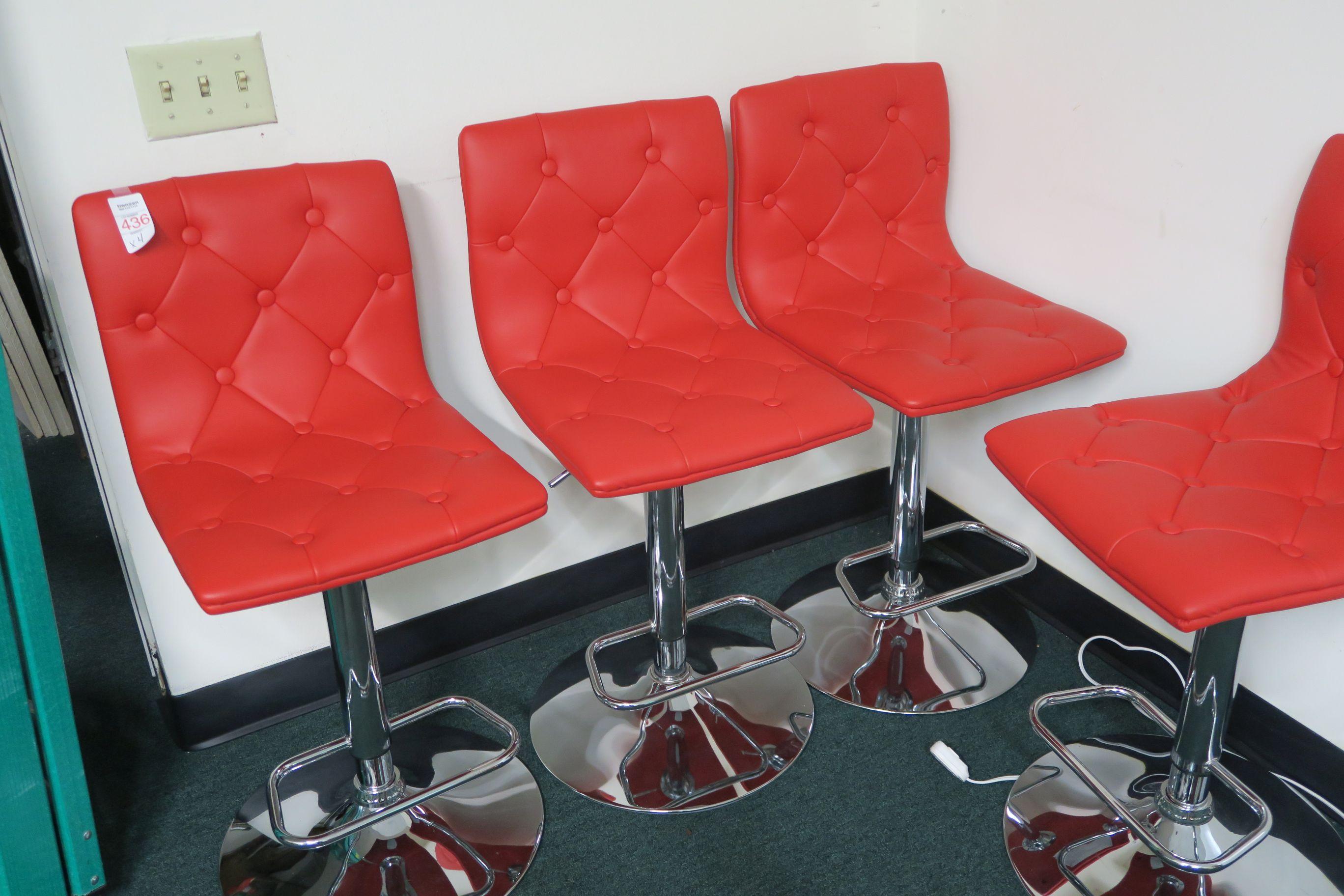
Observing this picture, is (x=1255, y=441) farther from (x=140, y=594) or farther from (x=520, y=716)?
(x=140, y=594)

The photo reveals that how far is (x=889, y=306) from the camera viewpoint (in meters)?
1.94

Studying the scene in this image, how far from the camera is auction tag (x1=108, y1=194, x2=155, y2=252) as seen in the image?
149cm

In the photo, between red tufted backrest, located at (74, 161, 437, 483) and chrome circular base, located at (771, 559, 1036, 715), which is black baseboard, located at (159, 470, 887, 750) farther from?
red tufted backrest, located at (74, 161, 437, 483)

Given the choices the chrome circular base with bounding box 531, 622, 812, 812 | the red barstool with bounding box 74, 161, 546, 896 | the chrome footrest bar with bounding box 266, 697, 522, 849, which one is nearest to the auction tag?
the red barstool with bounding box 74, 161, 546, 896

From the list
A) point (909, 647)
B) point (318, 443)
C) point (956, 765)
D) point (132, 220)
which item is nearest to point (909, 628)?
point (909, 647)

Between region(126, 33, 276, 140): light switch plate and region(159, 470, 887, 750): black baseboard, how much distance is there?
3.20 ft

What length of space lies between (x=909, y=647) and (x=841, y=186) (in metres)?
0.92

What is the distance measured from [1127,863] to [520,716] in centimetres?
106

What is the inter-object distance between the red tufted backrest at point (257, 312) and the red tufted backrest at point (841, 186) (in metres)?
0.65

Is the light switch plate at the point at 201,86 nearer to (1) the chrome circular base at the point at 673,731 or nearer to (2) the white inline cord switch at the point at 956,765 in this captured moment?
(1) the chrome circular base at the point at 673,731

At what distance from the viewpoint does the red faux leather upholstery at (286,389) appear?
1.38 m

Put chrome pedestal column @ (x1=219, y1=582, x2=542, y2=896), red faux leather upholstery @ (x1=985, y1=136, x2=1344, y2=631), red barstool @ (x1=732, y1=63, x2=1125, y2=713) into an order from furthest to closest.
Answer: red barstool @ (x1=732, y1=63, x2=1125, y2=713), chrome pedestal column @ (x1=219, y1=582, x2=542, y2=896), red faux leather upholstery @ (x1=985, y1=136, x2=1344, y2=631)

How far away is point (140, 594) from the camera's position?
187cm

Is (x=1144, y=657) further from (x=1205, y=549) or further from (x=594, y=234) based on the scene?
A: (x=594, y=234)
